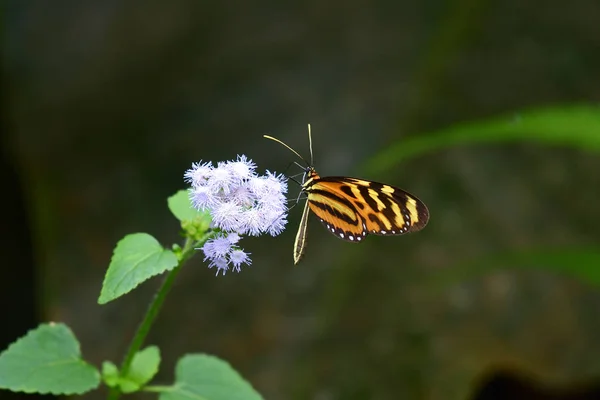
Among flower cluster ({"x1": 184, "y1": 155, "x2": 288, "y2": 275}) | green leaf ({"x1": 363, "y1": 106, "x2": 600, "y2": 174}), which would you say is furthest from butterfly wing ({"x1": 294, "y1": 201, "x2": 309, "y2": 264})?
green leaf ({"x1": 363, "y1": 106, "x2": 600, "y2": 174})

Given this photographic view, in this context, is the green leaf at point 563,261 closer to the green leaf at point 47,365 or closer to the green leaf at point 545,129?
the green leaf at point 545,129

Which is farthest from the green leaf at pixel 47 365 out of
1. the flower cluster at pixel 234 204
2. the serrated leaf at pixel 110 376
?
the flower cluster at pixel 234 204

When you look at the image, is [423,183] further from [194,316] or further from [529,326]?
[194,316]

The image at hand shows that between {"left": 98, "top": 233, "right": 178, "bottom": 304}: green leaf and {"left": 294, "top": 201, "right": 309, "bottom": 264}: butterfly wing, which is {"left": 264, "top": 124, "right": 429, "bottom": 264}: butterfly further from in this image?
{"left": 98, "top": 233, "right": 178, "bottom": 304}: green leaf

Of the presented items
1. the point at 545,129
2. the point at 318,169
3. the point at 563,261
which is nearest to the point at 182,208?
the point at 545,129

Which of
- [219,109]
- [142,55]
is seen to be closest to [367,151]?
[219,109]

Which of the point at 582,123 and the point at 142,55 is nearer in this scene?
the point at 582,123

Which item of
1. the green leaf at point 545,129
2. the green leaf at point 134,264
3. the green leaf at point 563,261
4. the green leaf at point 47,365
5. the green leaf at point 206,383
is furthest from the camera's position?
the green leaf at point 563,261

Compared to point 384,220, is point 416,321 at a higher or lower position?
higher
